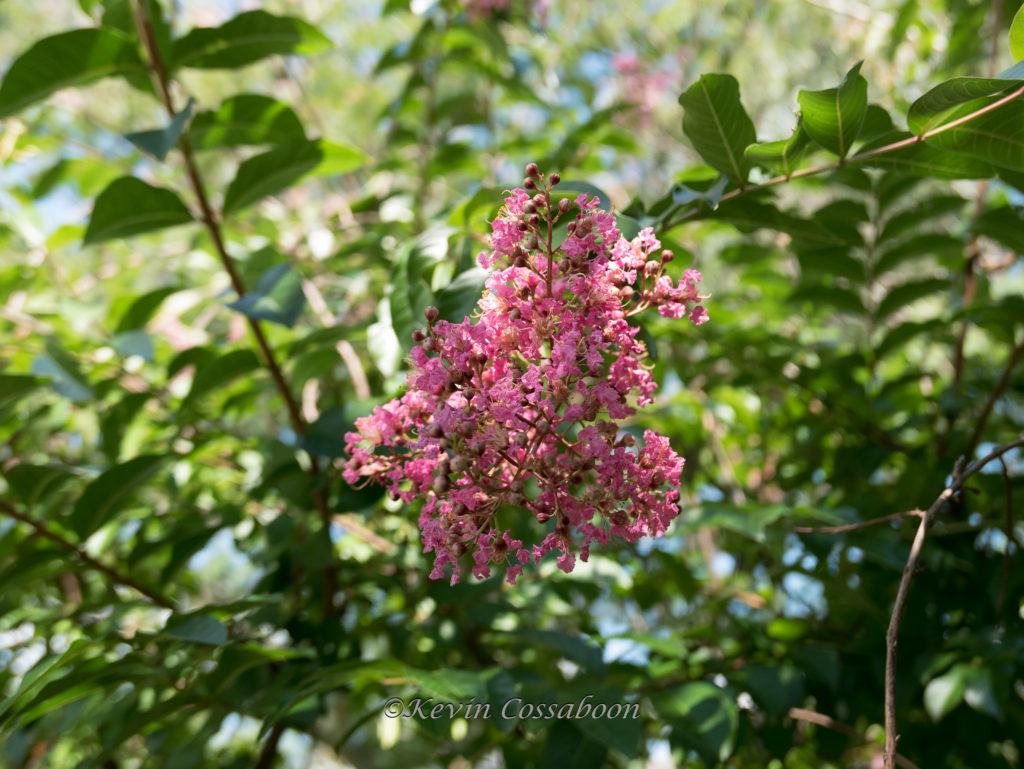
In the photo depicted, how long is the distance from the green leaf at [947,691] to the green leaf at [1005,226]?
0.68m

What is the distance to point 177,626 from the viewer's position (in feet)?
3.73

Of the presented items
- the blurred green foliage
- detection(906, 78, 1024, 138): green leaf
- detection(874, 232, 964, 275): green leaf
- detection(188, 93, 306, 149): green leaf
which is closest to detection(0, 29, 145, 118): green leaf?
the blurred green foliage

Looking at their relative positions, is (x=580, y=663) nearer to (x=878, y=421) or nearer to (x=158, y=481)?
(x=878, y=421)

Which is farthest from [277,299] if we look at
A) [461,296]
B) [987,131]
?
[987,131]

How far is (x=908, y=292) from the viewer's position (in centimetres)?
175

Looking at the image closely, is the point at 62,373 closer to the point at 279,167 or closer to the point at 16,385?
the point at 16,385

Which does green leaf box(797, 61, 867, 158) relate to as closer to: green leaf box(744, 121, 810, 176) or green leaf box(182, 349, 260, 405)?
green leaf box(744, 121, 810, 176)

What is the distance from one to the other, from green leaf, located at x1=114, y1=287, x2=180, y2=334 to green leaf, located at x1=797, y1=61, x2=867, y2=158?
51.6 inches

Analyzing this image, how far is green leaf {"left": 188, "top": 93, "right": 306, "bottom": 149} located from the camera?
1.50 meters

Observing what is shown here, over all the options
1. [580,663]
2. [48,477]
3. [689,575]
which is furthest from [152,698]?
[689,575]

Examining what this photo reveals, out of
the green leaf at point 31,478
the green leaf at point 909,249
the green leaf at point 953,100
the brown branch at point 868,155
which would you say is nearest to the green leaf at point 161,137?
the green leaf at point 31,478

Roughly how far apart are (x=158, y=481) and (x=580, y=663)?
117cm

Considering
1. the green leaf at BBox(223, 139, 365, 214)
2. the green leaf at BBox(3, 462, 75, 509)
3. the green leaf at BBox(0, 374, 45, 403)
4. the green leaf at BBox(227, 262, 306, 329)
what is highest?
the green leaf at BBox(223, 139, 365, 214)

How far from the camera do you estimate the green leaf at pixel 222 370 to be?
146 centimetres
